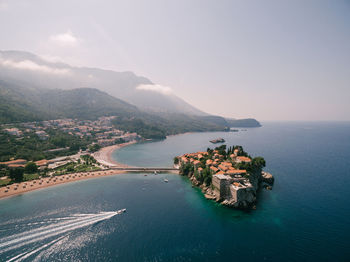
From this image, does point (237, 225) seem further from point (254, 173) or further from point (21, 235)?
point (21, 235)

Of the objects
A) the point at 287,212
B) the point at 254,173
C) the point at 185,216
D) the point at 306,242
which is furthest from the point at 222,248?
the point at 254,173

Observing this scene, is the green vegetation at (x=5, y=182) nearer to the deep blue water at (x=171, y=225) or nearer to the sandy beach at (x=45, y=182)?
the sandy beach at (x=45, y=182)

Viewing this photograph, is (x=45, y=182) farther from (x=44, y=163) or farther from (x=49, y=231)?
(x=49, y=231)

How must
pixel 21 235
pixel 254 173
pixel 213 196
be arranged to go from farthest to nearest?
1. pixel 254 173
2. pixel 213 196
3. pixel 21 235

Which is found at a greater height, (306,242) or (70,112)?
(70,112)

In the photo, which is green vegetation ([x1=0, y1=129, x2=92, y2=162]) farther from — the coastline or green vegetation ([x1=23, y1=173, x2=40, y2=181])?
the coastline

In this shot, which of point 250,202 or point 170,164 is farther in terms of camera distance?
point 170,164

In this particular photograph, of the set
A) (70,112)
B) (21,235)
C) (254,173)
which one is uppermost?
(70,112)

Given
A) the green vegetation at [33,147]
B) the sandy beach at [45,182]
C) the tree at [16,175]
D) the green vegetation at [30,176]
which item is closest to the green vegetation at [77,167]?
the sandy beach at [45,182]
